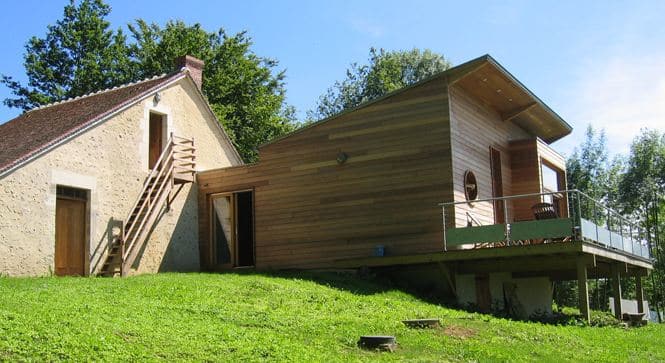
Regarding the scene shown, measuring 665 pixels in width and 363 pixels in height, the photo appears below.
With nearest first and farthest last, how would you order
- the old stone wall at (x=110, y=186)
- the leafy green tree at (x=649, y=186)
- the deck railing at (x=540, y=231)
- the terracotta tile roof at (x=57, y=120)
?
the deck railing at (x=540, y=231), the old stone wall at (x=110, y=186), the terracotta tile roof at (x=57, y=120), the leafy green tree at (x=649, y=186)

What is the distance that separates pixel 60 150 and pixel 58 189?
88 cm

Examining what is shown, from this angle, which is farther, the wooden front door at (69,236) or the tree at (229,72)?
the tree at (229,72)

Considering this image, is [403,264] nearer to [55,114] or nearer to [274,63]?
[55,114]

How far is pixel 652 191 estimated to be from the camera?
136ft

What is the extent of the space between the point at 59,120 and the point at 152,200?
340cm

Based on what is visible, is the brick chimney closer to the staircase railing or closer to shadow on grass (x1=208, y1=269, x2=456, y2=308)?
the staircase railing

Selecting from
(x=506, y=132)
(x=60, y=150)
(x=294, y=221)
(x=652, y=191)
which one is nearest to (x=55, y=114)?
(x=60, y=150)

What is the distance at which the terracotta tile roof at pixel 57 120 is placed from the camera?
17.4 metres

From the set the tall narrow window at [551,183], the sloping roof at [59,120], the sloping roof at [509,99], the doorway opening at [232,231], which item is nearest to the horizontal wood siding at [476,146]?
the sloping roof at [509,99]

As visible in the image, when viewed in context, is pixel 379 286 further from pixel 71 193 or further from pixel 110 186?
pixel 71 193

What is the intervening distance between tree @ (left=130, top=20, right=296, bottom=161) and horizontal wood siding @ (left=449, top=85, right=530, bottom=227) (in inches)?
610

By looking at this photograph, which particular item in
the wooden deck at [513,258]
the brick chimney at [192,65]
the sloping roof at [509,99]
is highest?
the brick chimney at [192,65]

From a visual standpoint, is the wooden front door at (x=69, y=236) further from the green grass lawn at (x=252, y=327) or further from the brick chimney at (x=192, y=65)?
the brick chimney at (x=192, y=65)

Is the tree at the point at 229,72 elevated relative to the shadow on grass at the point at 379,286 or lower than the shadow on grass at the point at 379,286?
elevated
